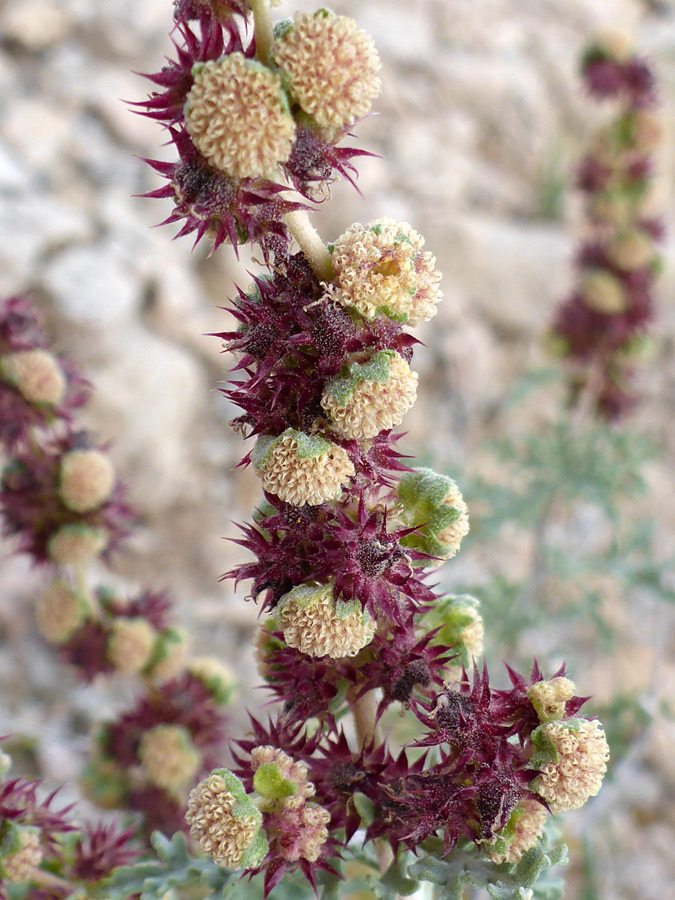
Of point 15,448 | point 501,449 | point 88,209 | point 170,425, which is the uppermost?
point 88,209

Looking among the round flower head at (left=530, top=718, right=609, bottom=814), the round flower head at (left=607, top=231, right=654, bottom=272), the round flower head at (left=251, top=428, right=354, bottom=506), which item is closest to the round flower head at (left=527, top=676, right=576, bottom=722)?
the round flower head at (left=530, top=718, right=609, bottom=814)

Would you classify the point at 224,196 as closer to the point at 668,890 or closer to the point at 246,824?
the point at 246,824

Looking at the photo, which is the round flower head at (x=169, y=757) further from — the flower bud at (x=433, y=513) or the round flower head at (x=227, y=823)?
the flower bud at (x=433, y=513)

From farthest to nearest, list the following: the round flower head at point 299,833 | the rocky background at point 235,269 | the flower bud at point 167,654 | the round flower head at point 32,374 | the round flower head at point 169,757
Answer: the rocky background at point 235,269, the flower bud at point 167,654, the round flower head at point 169,757, the round flower head at point 32,374, the round flower head at point 299,833

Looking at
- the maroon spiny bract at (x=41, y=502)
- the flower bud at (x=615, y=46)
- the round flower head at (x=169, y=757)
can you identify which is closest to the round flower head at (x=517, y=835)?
the round flower head at (x=169, y=757)

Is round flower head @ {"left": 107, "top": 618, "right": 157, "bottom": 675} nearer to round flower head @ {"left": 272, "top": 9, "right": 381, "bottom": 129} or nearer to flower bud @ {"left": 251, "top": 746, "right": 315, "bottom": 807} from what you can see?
flower bud @ {"left": 251, "top": 746, "right": 315, "bottom": 807}

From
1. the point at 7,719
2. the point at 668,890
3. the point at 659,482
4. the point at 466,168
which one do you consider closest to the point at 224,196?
the point at 7,719

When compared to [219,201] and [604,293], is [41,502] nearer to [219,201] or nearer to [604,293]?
[219,201]
